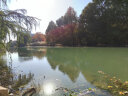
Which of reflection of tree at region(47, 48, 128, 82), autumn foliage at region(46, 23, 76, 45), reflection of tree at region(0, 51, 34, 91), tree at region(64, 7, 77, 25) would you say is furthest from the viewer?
tree at region(64, 7, 77, 25)

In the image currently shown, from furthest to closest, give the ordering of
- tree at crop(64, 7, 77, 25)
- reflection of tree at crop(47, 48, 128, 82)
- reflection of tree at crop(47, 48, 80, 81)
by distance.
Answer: tree at crop(64, 7, 77, 25), reflection of tree at crop(47, 48, 80, 81), reflection of tree at crop(47, 48, 128, 82)

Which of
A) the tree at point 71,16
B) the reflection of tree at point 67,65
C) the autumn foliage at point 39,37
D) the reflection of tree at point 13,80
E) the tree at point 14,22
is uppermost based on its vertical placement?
the tree at point 71,16

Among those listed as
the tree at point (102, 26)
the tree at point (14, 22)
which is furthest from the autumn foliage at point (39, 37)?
the tree at point (14, 22)

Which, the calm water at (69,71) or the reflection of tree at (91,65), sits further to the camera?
the reflection of tree at (91,65)

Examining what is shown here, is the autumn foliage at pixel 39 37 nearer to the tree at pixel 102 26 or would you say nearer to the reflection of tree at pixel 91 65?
the tree at pixel 102 26

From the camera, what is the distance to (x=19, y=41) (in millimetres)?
3811

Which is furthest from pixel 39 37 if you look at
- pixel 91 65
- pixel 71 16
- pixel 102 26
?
pixel 91 65

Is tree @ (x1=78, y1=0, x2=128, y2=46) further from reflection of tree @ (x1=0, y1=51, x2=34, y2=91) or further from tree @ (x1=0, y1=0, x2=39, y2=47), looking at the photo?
reflection of tree @ (x1=0, y1=51, x2=34, y2=91)

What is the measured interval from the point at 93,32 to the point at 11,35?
63.8 feet

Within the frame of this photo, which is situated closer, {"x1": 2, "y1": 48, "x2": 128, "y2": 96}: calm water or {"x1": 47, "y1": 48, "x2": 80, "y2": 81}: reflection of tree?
{"x1": 2, "y1": 48, "x2": 128, "y2": 96}: calm water

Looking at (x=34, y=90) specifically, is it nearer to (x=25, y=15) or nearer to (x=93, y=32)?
(x=25, y=15)

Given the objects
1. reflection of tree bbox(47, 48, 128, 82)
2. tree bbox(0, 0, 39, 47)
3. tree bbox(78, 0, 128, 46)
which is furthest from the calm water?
tree bbox(78, 0, 128, 46)

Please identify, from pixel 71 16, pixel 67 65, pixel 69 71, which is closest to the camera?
pixel 69 71

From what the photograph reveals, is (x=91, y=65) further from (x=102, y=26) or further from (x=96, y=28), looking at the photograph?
(x=102, y=26)
